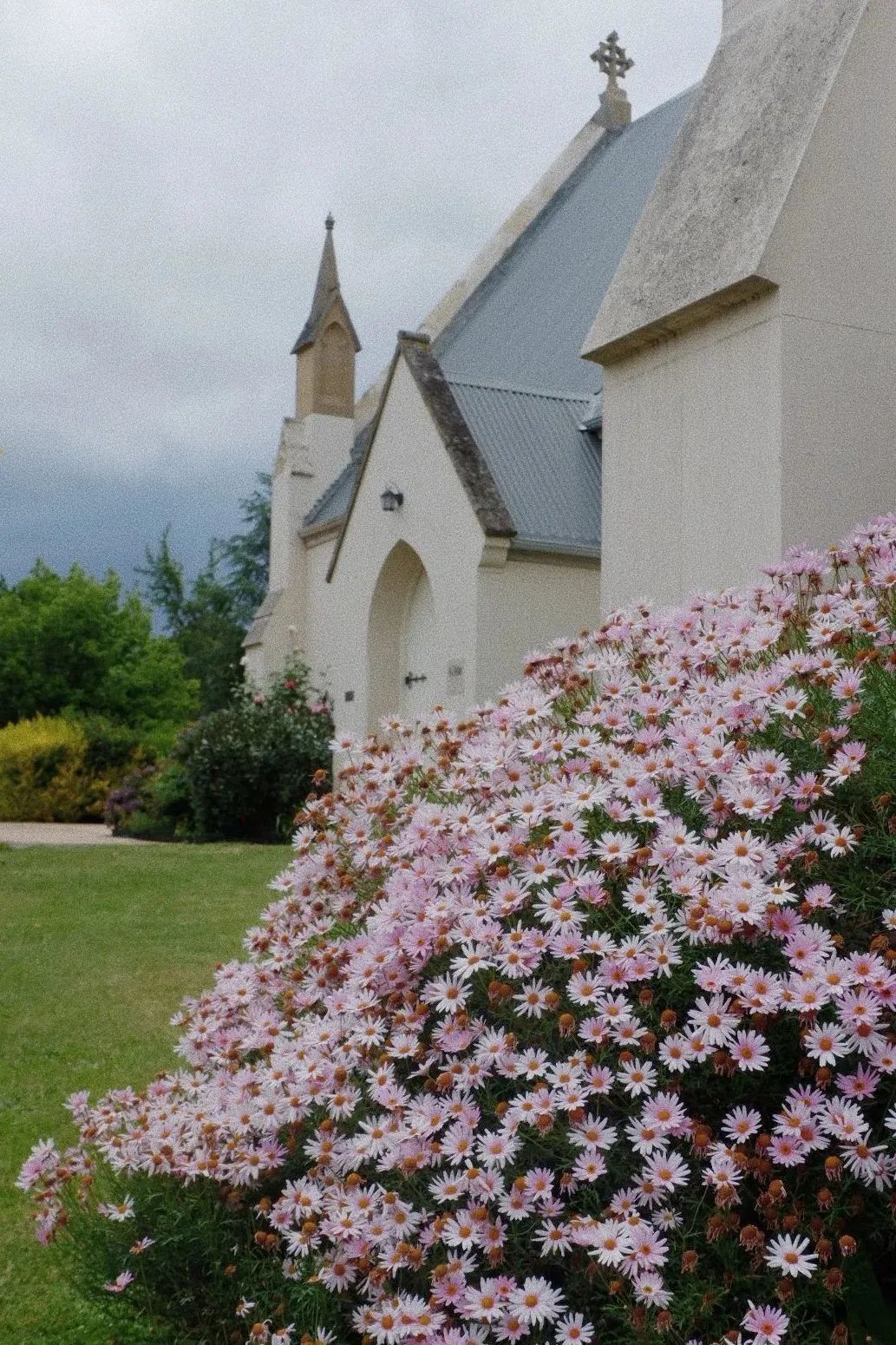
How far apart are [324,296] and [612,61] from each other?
21.4 ft

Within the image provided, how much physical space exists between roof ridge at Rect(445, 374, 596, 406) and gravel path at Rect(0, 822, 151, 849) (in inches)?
272

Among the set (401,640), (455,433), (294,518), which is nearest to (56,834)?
(401,640)

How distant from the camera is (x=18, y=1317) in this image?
10.5 feet

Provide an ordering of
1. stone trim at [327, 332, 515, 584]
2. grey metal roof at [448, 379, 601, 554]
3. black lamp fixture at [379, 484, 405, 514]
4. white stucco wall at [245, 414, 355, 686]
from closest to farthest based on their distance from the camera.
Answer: stone trim at [327, 332, 515, 584], grey metal roof at [448, 379, 601, 554], black lamp fixture at [379, 484, 405, 514], white stucco wall at [245, 414, 355, 686]

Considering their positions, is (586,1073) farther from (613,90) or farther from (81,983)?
(613,90)

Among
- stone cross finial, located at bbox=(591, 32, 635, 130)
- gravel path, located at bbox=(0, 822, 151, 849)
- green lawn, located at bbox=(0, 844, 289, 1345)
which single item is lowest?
green lawn, located at bbox=(0, 844, 289, 1345)

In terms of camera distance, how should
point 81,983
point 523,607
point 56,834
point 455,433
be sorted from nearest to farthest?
point 81,983
point 523,607
point 455,433
point 56,834

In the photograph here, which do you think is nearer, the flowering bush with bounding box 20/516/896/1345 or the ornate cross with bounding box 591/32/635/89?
the flowering bush with bounding box 20/516/896/1345

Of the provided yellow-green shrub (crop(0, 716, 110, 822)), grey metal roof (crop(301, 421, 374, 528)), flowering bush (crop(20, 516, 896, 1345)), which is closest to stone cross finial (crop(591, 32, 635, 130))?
grey metal roof (crop(301, 421, 374, 528))

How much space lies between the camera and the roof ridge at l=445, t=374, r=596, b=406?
14.4 metres

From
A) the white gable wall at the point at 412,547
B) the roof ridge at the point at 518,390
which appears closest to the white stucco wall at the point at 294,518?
the white gable wall at the point at 412,547

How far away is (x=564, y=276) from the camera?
1894cm

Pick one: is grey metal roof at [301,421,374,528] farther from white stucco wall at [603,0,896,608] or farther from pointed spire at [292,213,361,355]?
white stucco wall at [603,0,896,608]

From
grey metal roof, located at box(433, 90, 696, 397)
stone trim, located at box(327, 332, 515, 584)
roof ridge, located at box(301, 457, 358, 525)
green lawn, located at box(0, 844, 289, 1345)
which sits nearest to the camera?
green lawn, located at box(0, 844, 289, 1345)
